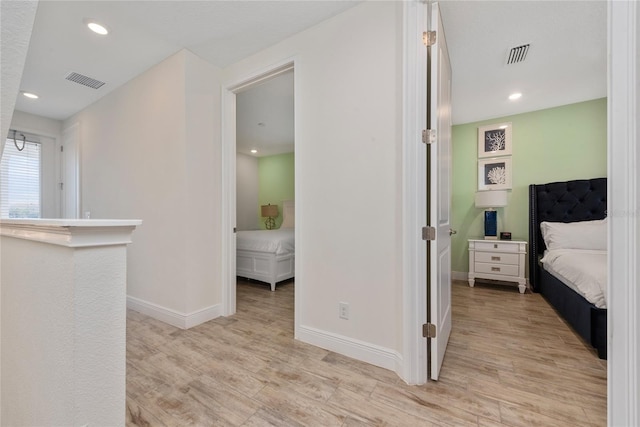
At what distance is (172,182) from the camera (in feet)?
7.97

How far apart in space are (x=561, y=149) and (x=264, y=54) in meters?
3.84

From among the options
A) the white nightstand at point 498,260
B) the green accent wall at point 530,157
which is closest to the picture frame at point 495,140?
the green accent wall at point 530,157

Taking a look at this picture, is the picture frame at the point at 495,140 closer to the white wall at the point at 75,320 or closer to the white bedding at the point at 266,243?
the white bedding at the point at 266,243

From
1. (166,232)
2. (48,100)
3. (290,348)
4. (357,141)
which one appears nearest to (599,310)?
(357,141)

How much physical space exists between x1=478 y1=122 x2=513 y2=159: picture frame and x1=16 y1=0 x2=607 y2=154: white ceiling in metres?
0.52

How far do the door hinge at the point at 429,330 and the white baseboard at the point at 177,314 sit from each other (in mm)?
1951

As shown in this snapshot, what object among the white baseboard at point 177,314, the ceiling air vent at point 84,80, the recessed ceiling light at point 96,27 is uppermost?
the recessed ceiling light at point 96,27

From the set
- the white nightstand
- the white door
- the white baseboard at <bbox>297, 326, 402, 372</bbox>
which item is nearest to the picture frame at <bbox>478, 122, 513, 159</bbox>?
the white nightstand

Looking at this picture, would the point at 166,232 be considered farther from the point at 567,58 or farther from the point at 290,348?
the point at 567,58

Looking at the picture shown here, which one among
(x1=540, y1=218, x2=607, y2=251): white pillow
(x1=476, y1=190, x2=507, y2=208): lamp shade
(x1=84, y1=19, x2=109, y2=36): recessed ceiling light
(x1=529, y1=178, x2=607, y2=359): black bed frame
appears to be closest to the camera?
(x1=84, y1=19, x2=109, y2=36): recessed ceiling light

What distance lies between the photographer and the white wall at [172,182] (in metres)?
2.37

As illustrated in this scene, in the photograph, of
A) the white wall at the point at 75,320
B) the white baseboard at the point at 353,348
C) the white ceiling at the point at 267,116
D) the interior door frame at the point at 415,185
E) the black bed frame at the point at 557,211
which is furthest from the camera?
the white ceiling at the point at 267,116

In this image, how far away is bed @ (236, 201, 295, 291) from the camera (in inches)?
142

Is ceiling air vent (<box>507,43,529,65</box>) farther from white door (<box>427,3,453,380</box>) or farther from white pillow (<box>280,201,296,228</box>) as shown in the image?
white pillow (<box>280,201,296,228</box>)
